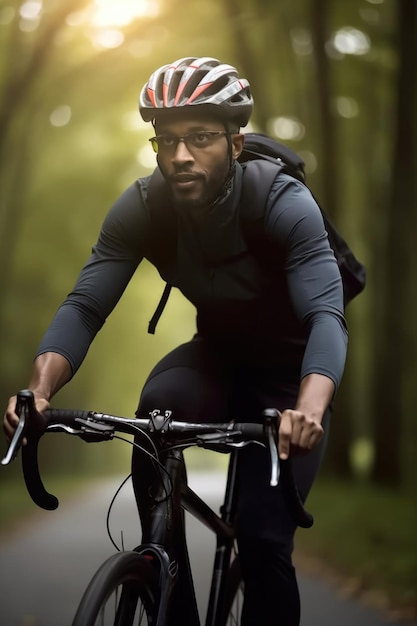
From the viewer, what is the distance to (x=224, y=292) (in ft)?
11.7

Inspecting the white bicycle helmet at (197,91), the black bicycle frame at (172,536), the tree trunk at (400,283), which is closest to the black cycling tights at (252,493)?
the black bicycle frame at (172,536)

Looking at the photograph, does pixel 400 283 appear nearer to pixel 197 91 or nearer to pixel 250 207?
pixel 250 207

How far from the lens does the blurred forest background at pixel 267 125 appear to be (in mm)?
11969

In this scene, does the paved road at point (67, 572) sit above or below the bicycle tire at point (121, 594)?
below

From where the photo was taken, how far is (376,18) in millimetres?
13062

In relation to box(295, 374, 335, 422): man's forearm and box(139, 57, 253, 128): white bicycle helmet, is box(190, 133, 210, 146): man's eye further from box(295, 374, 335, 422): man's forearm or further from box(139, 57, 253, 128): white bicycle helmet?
box(295, 374, 335, 422): man's forearm

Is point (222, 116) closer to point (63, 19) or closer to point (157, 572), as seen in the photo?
point (157, 572)

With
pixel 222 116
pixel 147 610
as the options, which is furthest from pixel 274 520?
pixel 222 116

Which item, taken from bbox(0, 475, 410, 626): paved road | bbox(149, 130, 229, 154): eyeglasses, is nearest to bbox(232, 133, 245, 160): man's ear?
bbox(149, 130, 229, 154): eyeglasses

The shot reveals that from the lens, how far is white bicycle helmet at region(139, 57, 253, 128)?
3342 millimetres

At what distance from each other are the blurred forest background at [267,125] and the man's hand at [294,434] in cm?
855

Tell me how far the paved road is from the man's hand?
150 inches

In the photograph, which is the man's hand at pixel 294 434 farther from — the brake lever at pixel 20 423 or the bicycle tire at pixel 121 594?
the brake lever at pixel 20 423

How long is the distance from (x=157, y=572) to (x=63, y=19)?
8.64 m
